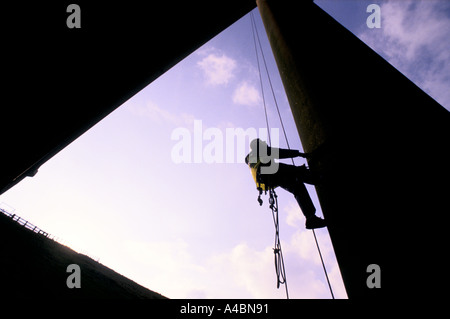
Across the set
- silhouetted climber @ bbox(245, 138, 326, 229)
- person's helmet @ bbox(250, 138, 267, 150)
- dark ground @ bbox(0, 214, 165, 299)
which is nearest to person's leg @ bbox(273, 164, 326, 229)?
silhouetted climber @ bbox(245, 138, 326, 229)

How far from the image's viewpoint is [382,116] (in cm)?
154

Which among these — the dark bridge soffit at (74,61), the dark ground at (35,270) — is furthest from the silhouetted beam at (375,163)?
the dark ground at (35,270)

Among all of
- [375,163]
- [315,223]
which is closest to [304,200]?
[315,223]

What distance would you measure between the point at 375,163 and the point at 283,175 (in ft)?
5.81

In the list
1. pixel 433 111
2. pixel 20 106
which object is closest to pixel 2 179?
pixel 20 106

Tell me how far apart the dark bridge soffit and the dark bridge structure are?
1 centimetres

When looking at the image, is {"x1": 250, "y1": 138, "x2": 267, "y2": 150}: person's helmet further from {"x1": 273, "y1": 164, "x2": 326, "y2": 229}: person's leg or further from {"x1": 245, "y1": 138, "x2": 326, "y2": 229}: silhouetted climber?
{"x1": 273, "y1": 164, "x2": 326, "y2": 229}: person's leg

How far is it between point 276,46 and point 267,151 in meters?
1.85

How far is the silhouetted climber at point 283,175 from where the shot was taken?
9.36ft

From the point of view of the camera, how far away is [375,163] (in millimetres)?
1377

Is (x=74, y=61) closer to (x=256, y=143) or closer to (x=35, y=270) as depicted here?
(x=256, y=143)

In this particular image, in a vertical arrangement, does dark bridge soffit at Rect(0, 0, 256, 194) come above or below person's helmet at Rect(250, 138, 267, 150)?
above

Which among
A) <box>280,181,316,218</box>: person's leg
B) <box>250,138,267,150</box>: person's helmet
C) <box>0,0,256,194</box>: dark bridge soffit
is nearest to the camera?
<box>0,0,256,194</box>: dark bridge soffit

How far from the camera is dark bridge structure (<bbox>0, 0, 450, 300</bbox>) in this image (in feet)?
3.73
